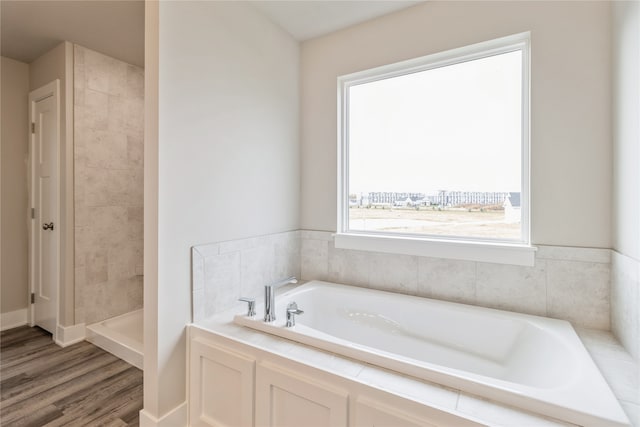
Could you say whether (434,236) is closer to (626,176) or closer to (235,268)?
(626,176)

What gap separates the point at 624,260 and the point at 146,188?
2.40m

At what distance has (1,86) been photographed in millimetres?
2775

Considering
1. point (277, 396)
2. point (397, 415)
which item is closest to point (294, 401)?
point (277, 396)

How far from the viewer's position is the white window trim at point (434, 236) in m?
1.81

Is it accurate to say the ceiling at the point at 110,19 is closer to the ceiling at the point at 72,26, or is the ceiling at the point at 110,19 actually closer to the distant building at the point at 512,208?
the ceiling at the point at 72,26

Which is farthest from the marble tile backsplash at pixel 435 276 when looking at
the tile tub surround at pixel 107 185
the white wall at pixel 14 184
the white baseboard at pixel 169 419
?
the white wall at pixel 14 184

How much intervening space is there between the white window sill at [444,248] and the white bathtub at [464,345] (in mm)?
313

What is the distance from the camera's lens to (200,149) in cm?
173

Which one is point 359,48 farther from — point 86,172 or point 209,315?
point 86,172

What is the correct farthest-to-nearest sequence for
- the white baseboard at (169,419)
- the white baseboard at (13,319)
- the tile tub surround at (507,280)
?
the white baseboard at (13,319) < the tile tub surround at (507,280) < the white baseboard at (169,419)

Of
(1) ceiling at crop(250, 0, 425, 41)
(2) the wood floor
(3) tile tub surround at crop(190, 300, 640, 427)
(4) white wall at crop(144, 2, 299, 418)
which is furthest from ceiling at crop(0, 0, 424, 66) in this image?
(2) the wood floor

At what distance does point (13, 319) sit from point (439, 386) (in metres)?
3.84

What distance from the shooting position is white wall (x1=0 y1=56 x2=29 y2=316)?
280 centimetres

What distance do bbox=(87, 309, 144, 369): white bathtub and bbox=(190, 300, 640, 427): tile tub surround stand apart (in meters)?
1.01
